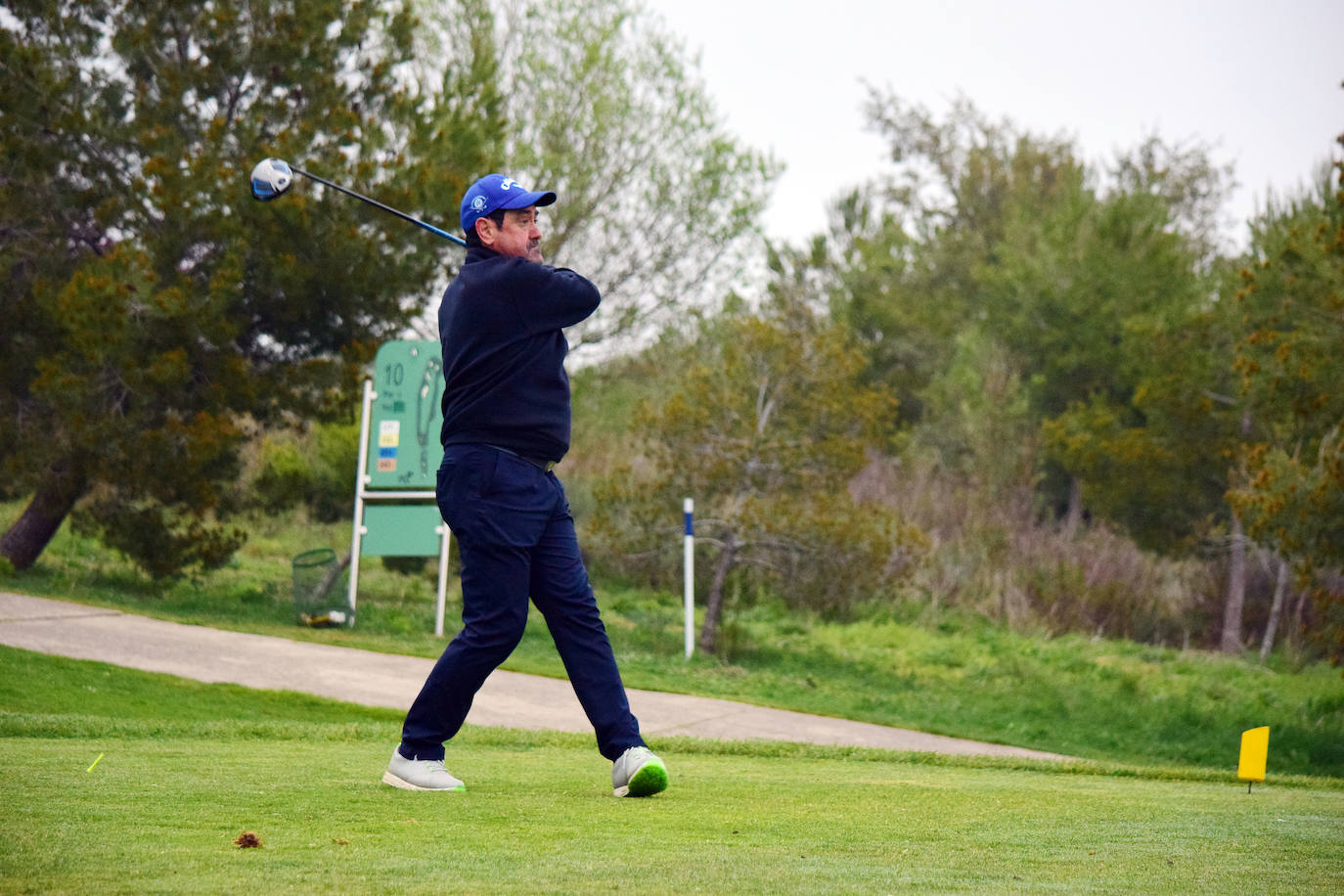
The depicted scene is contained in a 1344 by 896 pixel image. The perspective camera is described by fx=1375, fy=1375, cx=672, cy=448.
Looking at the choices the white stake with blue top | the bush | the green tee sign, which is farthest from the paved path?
the bush

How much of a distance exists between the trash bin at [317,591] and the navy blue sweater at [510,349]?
32.5 ft

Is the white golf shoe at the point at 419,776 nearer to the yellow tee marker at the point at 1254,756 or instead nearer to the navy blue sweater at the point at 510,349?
the navy blue sweater at the point at 510,349

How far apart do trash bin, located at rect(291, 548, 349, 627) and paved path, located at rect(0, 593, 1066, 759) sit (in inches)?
71.4

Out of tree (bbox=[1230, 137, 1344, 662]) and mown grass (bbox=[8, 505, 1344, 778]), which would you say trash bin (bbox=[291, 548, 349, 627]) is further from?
tree (bbox=[1230, 137, 1344, 662])

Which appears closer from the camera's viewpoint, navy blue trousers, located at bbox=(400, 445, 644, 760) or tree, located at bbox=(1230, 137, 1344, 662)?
navy blue trousers, located at bbox=(400, 445, 644, 760)

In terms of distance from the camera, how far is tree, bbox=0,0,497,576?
14.9m

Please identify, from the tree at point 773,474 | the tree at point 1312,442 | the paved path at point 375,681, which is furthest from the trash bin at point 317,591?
the tree at point 1312,442

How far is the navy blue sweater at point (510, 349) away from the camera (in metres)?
4.64

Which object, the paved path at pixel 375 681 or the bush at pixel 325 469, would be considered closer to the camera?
the paved path at pixel 375 681

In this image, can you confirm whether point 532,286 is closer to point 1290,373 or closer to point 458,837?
point 458,837

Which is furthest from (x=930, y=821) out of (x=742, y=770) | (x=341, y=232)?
(x=341, y=232)

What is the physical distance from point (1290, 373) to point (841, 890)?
12.5 m

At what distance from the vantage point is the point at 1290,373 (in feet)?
45.1

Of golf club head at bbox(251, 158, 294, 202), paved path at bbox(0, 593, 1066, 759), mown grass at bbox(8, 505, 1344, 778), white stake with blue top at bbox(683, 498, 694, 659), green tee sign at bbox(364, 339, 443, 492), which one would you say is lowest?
mown grass at bbox(8, 505, 1344, 778)
